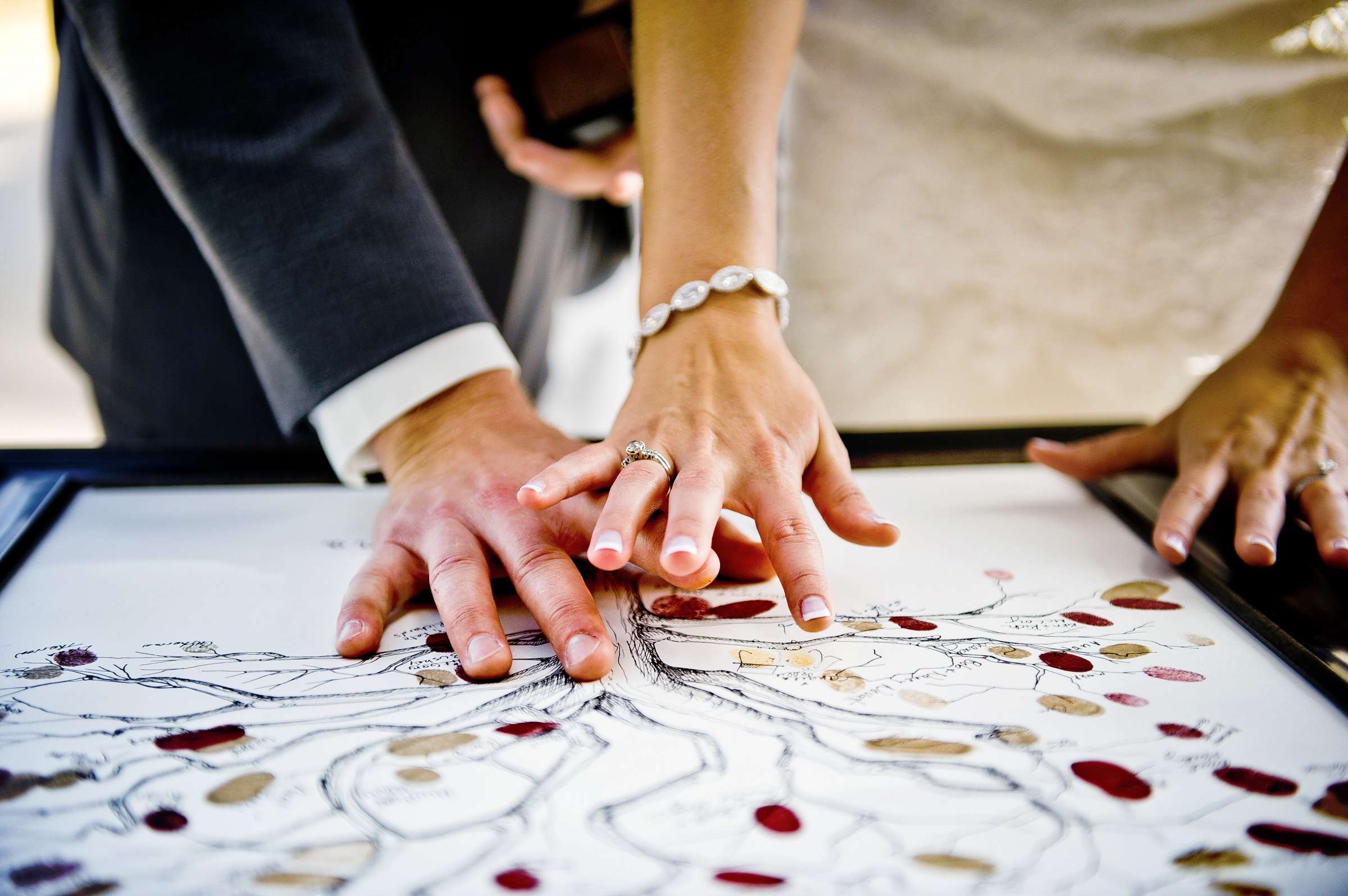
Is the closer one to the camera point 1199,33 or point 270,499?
point 270,499

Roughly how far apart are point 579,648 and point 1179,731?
0.33 metres

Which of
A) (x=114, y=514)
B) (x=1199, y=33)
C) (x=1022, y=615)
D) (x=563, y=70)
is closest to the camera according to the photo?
(x=1022, y=615)

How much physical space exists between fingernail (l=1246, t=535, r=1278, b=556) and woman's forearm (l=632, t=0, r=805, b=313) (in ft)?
1.34

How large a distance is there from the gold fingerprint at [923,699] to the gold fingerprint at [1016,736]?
35mm

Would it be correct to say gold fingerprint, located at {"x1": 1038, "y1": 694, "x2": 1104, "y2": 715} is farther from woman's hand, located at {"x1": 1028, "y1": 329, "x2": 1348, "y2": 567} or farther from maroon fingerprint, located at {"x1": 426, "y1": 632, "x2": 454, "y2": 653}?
maroon fingerprint, located at {"x1": 426, "y1": 632, "x2": 454, "y2": 653}

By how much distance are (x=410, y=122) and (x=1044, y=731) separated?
2.84 feet

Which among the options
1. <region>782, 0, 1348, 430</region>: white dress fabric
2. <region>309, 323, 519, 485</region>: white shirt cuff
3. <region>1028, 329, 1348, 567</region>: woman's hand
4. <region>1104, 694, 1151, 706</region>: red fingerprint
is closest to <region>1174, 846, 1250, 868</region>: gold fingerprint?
<region>1104, 694, 1151, 706</region>: red fingerprint

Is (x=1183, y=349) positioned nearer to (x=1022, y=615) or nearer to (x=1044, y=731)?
(x=1022, y=615)

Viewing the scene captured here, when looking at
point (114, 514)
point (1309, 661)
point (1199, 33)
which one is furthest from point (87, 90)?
point (1199, 33)

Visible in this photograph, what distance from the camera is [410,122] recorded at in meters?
0.92

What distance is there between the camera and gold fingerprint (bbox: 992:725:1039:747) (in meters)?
0.43

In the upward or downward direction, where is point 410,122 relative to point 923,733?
upward

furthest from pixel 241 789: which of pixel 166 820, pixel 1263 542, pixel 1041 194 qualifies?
pixel 1041 194

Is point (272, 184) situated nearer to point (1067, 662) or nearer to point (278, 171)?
point (278, 171)
